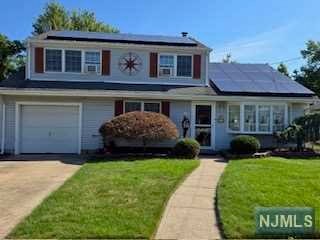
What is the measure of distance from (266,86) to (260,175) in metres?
10.5

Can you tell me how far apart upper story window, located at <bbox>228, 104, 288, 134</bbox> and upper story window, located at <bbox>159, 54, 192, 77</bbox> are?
110 inches

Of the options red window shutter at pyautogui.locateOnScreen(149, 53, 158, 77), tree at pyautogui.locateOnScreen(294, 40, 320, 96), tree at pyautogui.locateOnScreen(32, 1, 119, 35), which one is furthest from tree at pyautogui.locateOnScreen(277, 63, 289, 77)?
red window shutter at pyautogui.locateOnScreen(149, 53, 158, 77)

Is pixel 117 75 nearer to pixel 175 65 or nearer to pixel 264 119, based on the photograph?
pixel 175 65

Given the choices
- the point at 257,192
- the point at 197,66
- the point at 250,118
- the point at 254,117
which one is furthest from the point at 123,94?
the point at 257,192

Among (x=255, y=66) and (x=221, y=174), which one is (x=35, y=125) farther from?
(x=255, y=66)

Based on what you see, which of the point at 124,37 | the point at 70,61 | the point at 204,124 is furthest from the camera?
the point at 124,37

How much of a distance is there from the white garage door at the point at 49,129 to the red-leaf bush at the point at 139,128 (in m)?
2.35

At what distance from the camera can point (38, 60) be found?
22250 millimetres

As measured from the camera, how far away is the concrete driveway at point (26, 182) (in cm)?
938

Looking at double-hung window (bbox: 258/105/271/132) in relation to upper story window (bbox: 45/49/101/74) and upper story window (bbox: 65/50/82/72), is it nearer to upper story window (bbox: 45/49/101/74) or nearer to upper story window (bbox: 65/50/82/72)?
upper story window (bbox: 45/49/101/74)

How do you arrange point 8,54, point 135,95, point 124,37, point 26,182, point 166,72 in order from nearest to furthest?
1. point 26,182
2. point 135,95
3. point 166,72
4. point 124,37
5. point 8,54

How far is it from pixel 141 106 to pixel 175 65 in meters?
2.91

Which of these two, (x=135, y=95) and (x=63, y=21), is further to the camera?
(x=63, y=21)

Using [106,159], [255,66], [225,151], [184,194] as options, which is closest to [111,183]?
[184,194]
